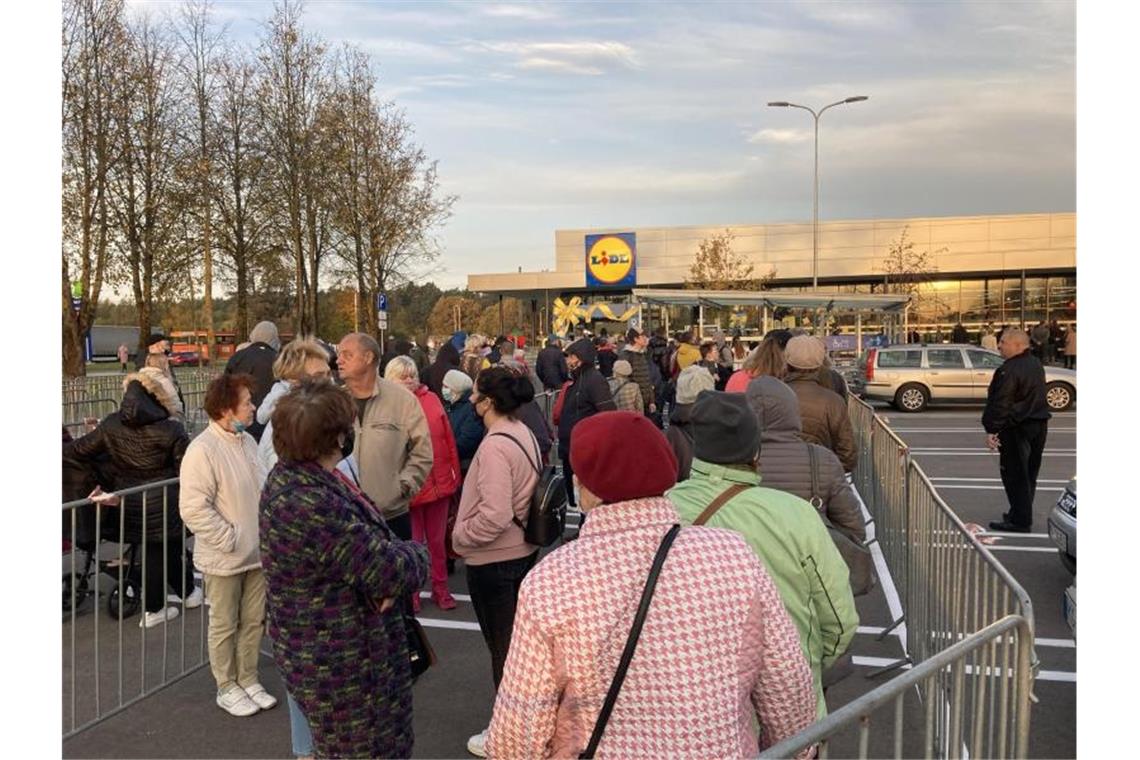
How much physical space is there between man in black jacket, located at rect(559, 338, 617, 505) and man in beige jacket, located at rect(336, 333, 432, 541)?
3.18 m

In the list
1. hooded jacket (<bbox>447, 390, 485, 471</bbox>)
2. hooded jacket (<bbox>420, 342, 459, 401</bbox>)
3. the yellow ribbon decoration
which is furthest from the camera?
the yellow ribbon decoration

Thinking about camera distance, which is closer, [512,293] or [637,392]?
[637,392]

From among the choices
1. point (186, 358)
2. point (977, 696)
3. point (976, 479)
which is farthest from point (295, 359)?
point (186, 358)

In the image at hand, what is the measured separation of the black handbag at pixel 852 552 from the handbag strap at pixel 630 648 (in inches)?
70.2

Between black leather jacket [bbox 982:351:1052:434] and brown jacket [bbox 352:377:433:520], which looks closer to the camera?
brown jacket [bbox 352:377:433:520]

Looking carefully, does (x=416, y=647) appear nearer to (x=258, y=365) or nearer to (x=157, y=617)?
(x=157, y=617)

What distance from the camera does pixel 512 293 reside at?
5419 centimetres

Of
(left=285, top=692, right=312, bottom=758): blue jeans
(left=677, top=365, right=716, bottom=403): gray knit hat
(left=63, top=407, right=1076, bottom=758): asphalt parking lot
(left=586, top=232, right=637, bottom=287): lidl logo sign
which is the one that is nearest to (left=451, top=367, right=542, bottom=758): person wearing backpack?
(left=63, top=407, right=1076, bottom=758): asphalt parking lot

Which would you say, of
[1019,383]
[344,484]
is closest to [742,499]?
[344,484]

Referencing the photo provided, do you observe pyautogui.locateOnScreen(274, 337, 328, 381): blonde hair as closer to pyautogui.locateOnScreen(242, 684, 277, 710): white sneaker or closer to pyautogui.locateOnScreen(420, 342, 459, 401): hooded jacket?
pyautogui.locateOnScreen(242, 684, 277, 710): white sneaker

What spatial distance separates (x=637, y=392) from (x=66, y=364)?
59.4 ft

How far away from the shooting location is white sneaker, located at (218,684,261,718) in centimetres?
473
